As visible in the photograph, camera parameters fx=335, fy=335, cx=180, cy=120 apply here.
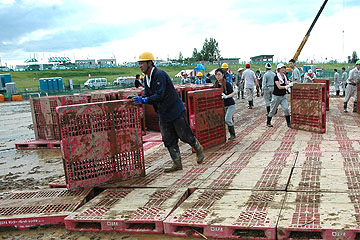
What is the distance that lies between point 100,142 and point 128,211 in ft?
4.66

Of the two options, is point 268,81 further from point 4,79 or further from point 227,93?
point 4,79

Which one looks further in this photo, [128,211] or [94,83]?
[94,83]

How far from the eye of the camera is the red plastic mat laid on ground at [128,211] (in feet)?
12.7

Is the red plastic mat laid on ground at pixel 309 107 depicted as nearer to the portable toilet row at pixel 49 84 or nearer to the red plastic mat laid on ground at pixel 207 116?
the red plastic mat laid on ground at pixel 207 116

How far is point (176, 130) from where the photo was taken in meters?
5.73

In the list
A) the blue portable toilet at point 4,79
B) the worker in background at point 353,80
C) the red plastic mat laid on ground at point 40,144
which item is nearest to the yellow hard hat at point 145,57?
the red plastic mat laid on ground at point 40,144

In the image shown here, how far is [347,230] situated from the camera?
3.19 m

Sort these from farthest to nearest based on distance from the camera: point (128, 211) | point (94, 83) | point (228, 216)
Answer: point (94, 83), point (128, 211), point (228, 216)

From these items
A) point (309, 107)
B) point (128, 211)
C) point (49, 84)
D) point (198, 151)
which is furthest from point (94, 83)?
point (128, 211)

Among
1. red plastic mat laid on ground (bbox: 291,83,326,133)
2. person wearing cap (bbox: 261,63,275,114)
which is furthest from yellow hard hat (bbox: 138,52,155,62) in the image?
person wearing cap (bbox: 261,63,275,114)

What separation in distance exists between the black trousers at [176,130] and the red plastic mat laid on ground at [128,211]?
3.99 ft

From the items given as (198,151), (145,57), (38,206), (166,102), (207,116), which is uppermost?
(145,57)

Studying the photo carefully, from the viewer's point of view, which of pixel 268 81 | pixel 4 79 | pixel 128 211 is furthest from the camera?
pixel 4 79

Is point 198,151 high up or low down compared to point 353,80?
down
